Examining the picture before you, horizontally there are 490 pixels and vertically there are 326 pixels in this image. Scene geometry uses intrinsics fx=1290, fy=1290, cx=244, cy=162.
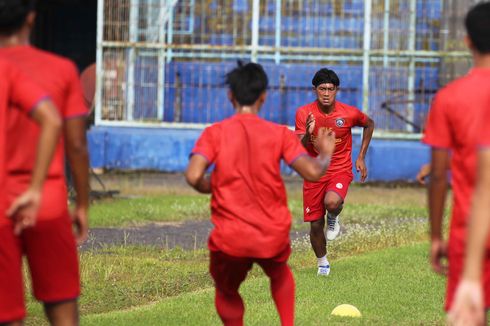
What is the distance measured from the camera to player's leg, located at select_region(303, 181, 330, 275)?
1263 centimetres

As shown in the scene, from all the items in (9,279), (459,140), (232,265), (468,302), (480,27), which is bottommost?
(232,265)

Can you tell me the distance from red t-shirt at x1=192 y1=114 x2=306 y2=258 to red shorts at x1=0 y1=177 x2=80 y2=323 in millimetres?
1388

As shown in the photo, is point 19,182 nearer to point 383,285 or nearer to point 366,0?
point 383,285

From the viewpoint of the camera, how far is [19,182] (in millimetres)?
6355

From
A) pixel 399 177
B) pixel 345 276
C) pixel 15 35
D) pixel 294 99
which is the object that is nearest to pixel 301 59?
pixel 294 99

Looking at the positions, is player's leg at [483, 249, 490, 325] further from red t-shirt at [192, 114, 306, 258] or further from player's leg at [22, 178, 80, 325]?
player's leg at [22, 178, 80, 325]

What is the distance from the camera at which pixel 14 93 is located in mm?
6156

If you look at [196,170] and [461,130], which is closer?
[461,130]

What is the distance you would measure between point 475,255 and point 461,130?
97 cm

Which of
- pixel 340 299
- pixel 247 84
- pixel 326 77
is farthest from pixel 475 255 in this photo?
pixel 326 77

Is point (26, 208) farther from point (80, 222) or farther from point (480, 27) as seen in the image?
point (480, 27)

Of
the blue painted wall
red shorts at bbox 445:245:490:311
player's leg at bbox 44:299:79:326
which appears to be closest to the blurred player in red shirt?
player's leg at bbox 44:299:79:326

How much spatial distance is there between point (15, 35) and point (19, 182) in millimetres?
737

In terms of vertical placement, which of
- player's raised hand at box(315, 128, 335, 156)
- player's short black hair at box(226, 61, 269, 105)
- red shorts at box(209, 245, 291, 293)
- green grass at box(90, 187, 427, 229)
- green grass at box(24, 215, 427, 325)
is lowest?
green grass at box(90, 187, 427, 229)
